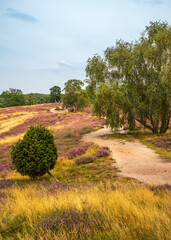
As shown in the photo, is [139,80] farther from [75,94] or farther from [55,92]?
[55,92]

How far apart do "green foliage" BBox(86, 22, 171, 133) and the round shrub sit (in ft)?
40.4

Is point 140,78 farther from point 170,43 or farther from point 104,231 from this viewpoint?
point 104,231

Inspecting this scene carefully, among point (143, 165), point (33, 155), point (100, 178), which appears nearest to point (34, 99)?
point (33, 155)

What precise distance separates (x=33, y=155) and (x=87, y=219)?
6152mm

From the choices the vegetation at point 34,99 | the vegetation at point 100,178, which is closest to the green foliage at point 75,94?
the vegetation at point 100,178

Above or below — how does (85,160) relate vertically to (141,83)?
below

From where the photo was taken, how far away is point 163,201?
5.24 metres

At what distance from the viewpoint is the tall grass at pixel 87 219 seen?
3453 millimetres

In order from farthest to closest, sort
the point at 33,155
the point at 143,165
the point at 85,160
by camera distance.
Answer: the point at 85,160
the point at 143,165
the point at 33,155

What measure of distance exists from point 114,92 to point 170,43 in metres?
7.90

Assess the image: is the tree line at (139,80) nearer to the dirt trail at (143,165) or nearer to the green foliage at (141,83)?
the green foliage at (141,83)

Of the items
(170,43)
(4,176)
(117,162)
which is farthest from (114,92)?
(4,176)

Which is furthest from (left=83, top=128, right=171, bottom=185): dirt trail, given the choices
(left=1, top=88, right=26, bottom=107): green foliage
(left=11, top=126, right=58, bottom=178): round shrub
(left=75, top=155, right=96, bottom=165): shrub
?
(left=1, top=88, right=26, bottom=107): green foliage

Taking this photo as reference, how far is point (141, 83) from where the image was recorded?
21578 mm
